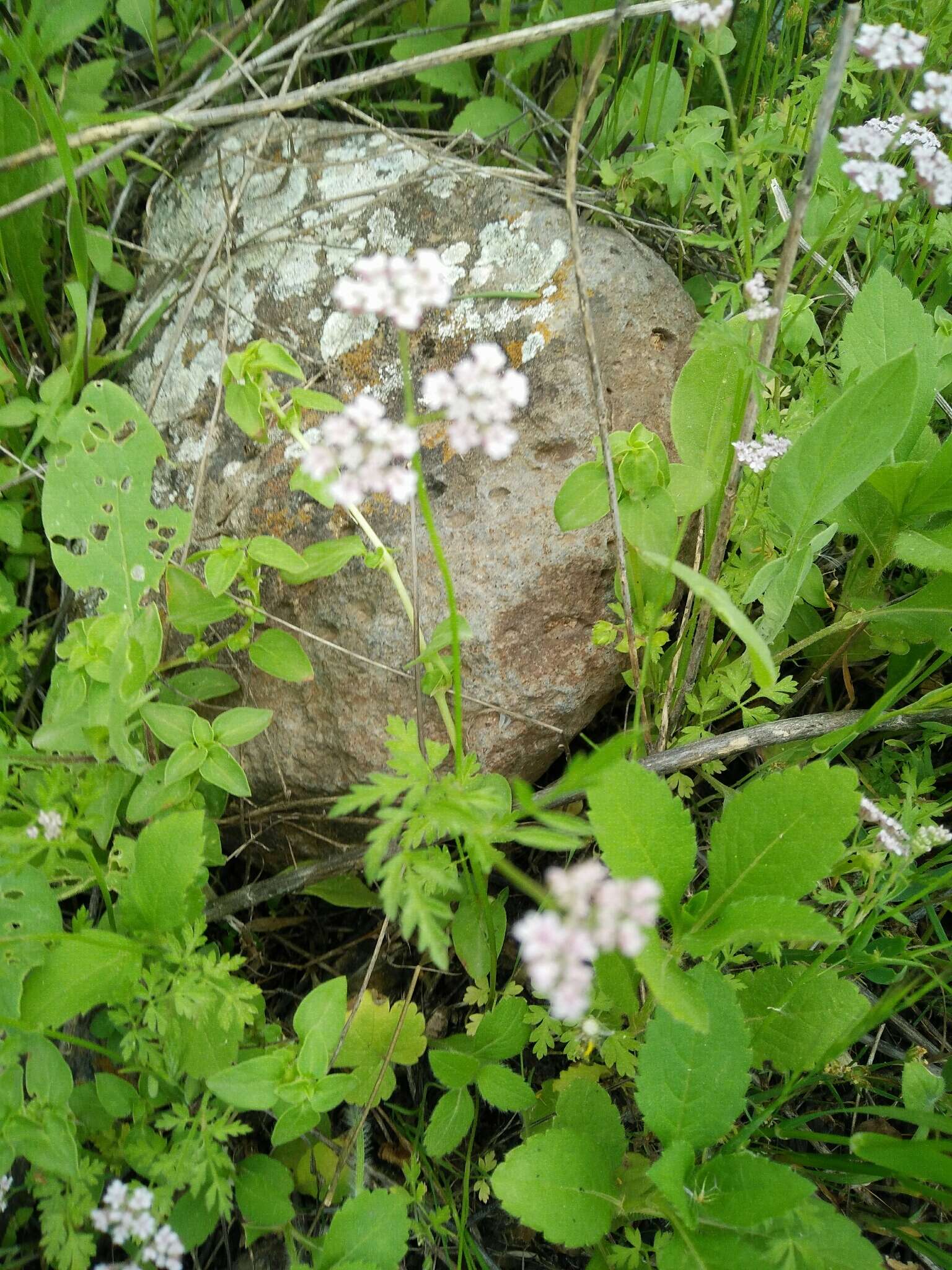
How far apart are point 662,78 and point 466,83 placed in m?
0.65

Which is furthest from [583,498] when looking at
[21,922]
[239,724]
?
[21,922]

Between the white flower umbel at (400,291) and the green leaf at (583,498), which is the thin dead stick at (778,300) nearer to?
the green leaf at (583,498)

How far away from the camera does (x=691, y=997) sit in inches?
63.6

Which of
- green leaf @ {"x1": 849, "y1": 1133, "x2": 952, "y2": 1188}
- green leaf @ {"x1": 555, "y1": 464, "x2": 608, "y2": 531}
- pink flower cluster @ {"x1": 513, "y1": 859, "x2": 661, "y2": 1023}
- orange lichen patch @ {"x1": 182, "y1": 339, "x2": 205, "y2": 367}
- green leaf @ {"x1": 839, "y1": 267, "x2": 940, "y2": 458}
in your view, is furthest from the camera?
orange lichen patch @ {"x1": 182, "y1": 339, "x2": 205, "y2": 367}

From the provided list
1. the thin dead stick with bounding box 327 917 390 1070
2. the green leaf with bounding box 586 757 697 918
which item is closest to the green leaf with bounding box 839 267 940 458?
the green leaf with bounding box 586 757 697 918

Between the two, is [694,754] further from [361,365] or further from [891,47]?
[891,47]

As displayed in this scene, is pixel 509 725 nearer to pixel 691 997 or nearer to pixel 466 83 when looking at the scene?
pixel 691 997

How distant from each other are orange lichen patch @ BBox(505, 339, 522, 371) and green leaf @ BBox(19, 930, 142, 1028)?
171 cm

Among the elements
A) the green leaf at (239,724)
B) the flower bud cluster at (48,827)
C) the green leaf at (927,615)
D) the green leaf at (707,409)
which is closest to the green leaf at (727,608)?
the green leaf at (707,409)

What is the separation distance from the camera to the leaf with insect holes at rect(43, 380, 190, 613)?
7.47 feet

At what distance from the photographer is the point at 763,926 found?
166 cm

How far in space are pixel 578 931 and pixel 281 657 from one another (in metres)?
1.24

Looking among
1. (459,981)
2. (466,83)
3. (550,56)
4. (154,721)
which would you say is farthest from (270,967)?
(550,56)

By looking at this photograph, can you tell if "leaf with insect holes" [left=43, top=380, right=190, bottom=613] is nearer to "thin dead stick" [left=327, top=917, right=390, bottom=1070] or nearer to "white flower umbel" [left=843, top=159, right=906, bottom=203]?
"thin dead stick" [left=327, top=917, right=390, bottom=1070]
